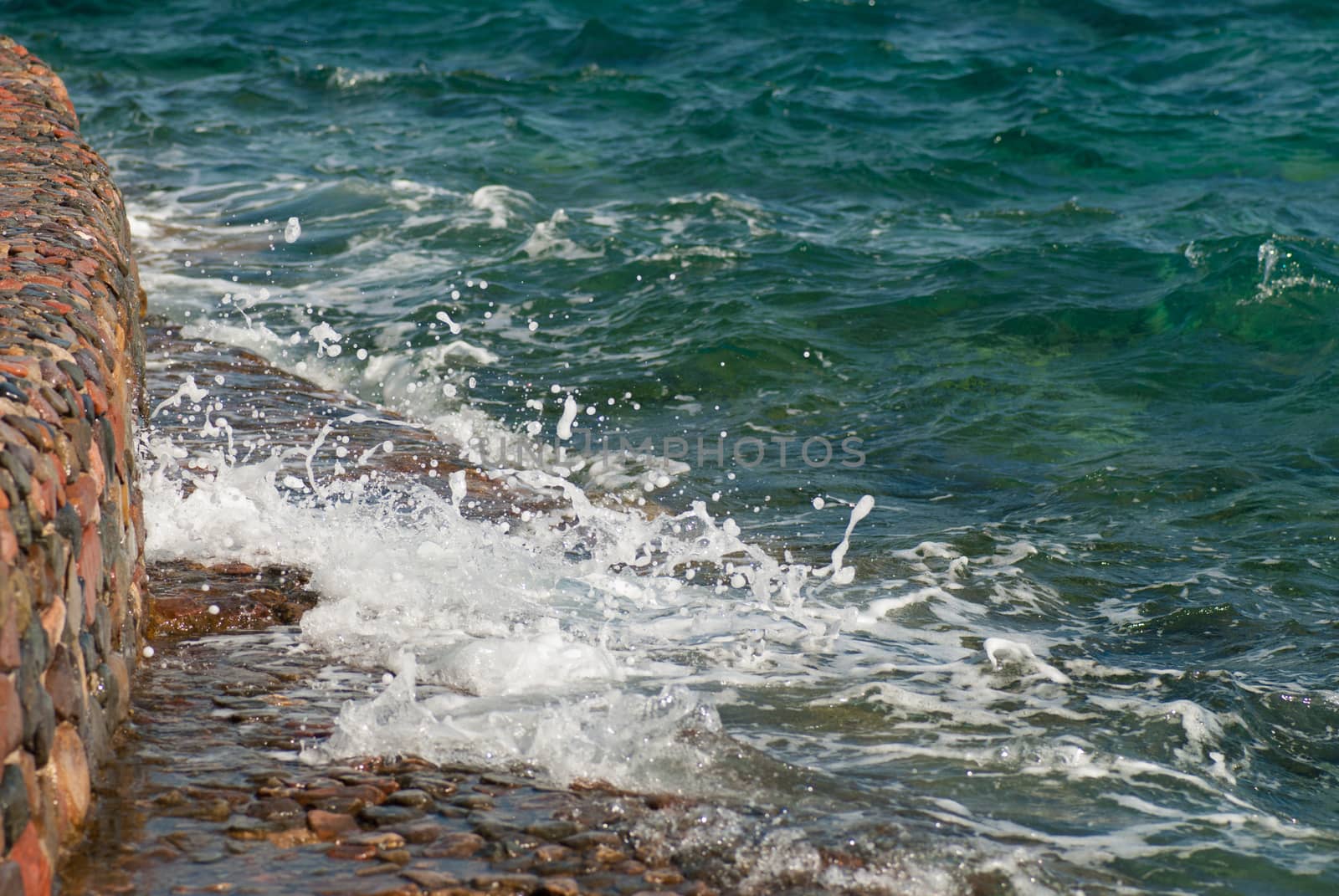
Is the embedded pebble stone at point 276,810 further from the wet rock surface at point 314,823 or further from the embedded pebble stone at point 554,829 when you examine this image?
the embedded pebble stone at point 554,829

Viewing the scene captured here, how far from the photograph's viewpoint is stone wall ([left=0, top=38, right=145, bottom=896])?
275 centimetres

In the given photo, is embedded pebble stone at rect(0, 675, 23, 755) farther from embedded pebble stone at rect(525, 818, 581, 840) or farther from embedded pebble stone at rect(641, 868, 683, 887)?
embedded pebble stone at rect(641, 868, 683, 887)

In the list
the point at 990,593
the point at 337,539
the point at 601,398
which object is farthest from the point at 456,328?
the point at 990,593

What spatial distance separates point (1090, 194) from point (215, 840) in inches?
415

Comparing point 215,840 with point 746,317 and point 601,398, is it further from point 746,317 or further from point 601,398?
point 746,317

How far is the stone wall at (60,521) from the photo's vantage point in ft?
9.02

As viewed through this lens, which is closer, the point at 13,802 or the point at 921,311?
the point at 13,802

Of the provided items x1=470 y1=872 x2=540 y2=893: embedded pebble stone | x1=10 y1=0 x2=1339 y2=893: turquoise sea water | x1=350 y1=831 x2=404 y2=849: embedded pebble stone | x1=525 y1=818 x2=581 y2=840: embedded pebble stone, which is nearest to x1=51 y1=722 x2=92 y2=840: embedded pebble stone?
x1=350 y1=831 x2=404 y2=849: embedded pebble stone

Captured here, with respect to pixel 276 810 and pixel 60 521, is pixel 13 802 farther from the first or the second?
pixel 276 810

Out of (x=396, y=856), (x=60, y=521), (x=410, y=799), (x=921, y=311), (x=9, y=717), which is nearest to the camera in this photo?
(x=9, y=717)

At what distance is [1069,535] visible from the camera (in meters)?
6.27

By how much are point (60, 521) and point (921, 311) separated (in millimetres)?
7033

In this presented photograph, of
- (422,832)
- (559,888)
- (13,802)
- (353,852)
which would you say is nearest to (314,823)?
(353,852)

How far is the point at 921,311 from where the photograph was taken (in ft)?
30.8
